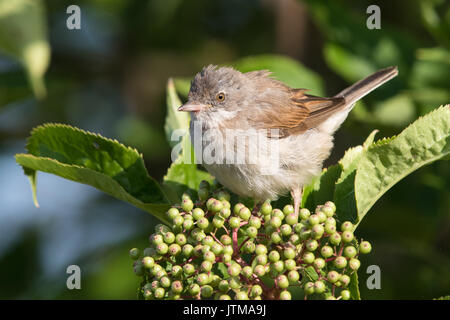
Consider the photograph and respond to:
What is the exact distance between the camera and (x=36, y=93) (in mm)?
3871

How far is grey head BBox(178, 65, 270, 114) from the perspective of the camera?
3773 millimetres

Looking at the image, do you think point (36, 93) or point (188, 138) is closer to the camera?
point (188, 138)

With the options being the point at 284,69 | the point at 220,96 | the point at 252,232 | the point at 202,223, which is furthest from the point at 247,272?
the point at 284,69

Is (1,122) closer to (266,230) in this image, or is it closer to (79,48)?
(79,48)

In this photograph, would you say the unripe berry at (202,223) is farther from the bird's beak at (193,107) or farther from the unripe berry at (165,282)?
the bird's beak at (193,107)

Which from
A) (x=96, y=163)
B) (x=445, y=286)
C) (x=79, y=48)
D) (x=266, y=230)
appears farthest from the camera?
(x=79, y=48)

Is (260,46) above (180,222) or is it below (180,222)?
above

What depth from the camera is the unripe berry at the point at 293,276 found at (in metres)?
2.33

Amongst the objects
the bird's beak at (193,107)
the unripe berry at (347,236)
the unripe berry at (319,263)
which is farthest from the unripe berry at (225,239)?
the bird's beak at (193,107)

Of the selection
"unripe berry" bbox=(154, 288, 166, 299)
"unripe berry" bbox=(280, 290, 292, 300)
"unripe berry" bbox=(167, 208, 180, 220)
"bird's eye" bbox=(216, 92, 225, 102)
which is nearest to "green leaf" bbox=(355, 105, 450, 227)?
"unripe berry" bbox=(280, 290, 292, 300)

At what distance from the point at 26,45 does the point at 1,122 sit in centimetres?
275

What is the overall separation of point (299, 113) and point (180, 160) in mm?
1283

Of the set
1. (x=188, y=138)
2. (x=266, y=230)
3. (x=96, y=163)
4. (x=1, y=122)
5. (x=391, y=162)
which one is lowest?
(x=266, y=230)

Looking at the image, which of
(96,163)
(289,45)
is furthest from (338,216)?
(289,45)
